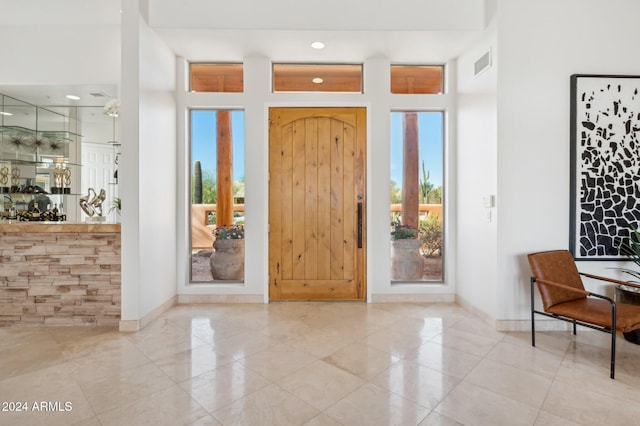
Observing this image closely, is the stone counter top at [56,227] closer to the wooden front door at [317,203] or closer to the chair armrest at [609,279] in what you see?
the wooden front door at [317,203]

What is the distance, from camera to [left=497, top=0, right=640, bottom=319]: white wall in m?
3.16

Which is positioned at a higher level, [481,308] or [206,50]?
[206,50]

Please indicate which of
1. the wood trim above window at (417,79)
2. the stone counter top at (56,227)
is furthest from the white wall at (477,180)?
the stone counter top at (56,227)

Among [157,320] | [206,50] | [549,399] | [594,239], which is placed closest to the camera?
[549,399]

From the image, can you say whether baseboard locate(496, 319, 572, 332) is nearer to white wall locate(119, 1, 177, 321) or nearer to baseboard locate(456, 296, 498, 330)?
baseboard locate(456, 296, 498, 330)

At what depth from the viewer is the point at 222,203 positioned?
414 cm

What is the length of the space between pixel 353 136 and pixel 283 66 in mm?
1241

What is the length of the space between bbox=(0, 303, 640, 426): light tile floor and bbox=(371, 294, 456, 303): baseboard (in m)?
0.57

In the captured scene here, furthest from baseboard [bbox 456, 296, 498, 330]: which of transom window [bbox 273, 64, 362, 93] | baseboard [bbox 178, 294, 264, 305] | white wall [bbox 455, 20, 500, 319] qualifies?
transom window [bbox 273, 64, 362, 93]

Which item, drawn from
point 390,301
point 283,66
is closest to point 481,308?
point 390,301

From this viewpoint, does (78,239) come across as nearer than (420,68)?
Yes

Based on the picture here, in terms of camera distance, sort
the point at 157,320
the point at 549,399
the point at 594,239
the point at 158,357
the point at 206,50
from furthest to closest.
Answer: the point at 206,50 < the point at 157,320 < the point at 594,239 < the point at 158,357 < the point at 549,399

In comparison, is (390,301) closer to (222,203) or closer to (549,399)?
(549,399)

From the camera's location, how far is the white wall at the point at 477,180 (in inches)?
128
